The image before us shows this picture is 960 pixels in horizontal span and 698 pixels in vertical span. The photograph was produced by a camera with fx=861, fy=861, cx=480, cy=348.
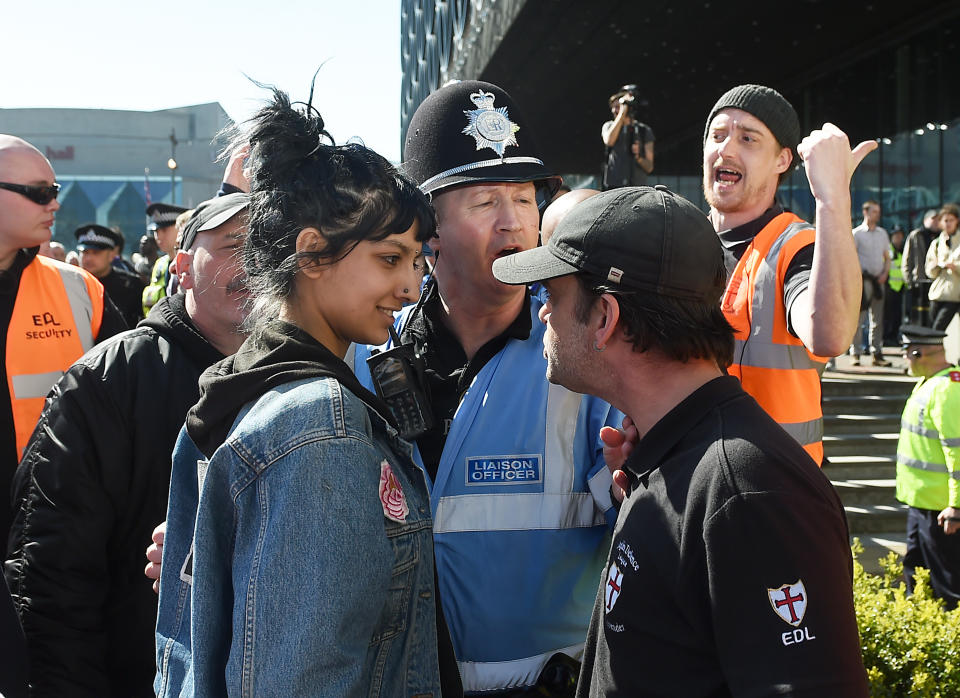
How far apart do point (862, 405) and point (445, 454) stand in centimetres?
911

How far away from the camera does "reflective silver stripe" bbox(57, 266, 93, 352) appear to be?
12.5ft

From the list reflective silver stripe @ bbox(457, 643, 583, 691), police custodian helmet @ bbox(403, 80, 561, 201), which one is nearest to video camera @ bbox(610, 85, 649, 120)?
police custodian helmet @ bbox(403, 80, 561, 201)

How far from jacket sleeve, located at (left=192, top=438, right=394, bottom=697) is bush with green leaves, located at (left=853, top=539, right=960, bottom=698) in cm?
258

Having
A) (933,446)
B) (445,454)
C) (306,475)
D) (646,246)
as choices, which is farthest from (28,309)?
(933,446)

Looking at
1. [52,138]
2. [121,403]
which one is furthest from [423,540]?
[52,138]

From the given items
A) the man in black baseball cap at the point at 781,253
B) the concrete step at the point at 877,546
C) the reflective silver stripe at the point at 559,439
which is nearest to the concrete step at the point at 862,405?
the concrete step at the point at 877,546

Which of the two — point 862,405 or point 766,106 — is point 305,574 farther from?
point 862,405

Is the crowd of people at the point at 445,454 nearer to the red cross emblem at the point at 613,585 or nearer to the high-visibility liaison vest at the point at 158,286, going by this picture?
the red cross emblem at the point at 613,585

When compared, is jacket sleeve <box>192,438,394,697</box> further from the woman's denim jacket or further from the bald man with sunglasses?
the bald man with sunglasses

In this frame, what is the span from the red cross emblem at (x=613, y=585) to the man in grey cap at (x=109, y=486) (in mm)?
1280

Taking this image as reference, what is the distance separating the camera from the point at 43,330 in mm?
3660

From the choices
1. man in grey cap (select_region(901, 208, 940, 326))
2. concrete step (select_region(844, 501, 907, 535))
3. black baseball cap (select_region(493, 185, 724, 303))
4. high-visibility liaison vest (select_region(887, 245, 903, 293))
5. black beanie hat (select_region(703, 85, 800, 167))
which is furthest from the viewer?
high-visibility liaison vest (select_region(887, 245, 903, 293))

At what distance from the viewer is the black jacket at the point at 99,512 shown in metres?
2.40

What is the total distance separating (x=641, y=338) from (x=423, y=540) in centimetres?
58
